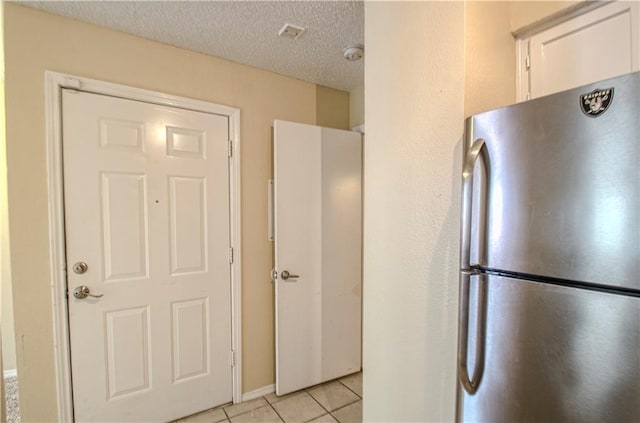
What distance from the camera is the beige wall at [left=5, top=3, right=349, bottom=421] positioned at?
59.6 inches

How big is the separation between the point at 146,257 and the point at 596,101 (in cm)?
210

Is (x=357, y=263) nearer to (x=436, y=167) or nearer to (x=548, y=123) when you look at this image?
(x=436, y=167)

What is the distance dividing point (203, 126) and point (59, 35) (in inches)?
32.0

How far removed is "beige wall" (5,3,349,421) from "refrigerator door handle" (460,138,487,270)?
1548 mm

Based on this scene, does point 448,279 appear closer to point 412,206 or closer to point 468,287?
point 468,287

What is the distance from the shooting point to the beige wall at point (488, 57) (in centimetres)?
104

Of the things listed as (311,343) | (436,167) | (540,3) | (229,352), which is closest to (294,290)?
(311,343)

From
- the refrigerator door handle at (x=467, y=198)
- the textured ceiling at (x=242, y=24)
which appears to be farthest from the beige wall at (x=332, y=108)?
the refrigerator door handle at (x=467, y=198)

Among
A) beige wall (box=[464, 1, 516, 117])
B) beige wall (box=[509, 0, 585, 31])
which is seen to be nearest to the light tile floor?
beige wall (box=[464, 1, 516, 117])

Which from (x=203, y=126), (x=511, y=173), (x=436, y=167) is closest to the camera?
(x=511, y=173)

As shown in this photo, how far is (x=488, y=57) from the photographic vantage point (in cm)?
111

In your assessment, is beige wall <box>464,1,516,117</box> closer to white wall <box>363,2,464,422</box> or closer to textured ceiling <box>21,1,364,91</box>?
white wall <box>363,2,464,422</box>

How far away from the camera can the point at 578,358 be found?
70 cm

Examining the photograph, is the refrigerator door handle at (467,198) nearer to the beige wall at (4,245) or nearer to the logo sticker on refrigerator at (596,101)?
the logo sticker on refrigerator at (596,101)
